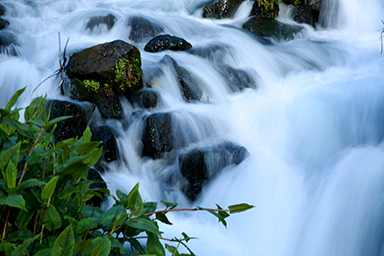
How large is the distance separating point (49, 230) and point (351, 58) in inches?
339

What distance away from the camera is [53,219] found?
0.99m

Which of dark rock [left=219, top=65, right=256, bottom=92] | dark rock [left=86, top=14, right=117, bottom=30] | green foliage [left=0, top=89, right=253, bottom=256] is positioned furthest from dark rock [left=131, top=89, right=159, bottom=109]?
green foliage [left=0, top=89, right=253, bottom=256]

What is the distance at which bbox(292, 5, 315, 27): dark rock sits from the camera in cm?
1059

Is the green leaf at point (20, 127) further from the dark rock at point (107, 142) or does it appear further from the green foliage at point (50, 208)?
the dark rock at point (107, 142)

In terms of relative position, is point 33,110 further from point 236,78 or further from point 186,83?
point 236,78

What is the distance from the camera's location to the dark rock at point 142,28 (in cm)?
841

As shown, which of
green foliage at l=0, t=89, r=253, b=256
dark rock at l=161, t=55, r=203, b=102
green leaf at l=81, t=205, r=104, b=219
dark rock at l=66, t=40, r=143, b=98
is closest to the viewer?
green foliage at l=0, t=89, r=253, b=256

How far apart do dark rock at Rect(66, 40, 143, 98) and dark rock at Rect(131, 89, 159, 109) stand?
5.9 inches

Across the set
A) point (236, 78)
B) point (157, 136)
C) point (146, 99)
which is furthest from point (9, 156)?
point (236, 78)

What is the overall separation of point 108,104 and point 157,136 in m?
1.06

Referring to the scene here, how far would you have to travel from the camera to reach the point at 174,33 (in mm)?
9008

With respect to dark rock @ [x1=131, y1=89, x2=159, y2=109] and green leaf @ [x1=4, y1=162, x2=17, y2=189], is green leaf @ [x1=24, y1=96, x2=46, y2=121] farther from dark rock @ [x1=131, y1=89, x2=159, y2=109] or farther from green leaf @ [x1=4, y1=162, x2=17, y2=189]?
dark rock @ [x1=131, y1=89, x2=159, y2=109]

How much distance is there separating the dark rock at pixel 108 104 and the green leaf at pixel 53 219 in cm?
465

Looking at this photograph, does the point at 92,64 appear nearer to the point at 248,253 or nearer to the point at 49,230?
the point at 248,253
